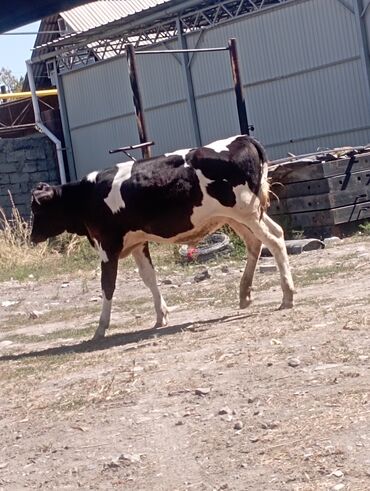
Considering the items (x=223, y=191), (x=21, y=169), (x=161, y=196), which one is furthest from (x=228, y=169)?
(x=21, y=169)

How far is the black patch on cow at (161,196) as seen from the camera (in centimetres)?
1055

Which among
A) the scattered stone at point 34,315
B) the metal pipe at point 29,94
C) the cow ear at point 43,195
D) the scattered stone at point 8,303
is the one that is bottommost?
the scattered stone at point 34,315

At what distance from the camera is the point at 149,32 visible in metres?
35.1

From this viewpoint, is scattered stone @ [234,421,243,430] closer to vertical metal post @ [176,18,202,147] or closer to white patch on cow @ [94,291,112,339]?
white patch on cow @ [94,291,112,339]

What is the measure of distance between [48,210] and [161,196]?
4.62ft

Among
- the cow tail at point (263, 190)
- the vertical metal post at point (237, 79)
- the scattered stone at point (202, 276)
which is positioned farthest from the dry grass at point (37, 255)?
the cow tail at point (263, 190)

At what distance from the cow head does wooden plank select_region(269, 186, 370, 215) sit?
5.59m

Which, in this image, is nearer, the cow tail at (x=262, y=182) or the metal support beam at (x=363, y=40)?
the cow tail at (x=262, y=182)

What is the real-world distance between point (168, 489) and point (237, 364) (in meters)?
2.38

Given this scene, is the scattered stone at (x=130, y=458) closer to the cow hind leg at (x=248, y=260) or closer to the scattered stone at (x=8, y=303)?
the cow hind leg at (x=248, y=260)

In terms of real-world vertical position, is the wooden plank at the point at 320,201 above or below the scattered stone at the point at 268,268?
above

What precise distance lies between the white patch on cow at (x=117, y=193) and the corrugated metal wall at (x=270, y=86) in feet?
54.3

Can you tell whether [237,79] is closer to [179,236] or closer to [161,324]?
[179,236]

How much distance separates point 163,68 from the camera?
33.2 meters
